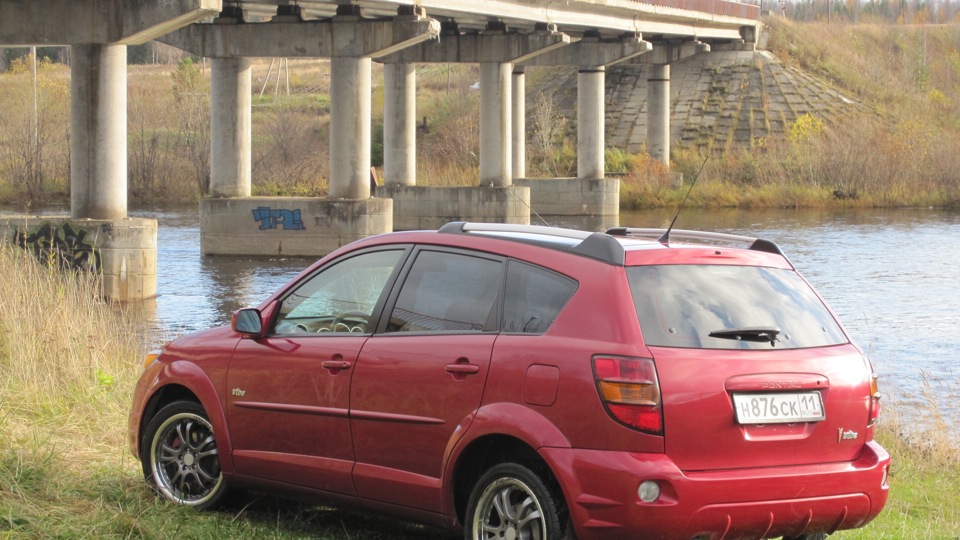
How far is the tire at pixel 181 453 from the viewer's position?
7.41 meters

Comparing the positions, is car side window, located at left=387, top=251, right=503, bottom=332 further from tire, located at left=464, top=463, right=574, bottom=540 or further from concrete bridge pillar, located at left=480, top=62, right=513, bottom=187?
concrete bridge pillar, located at left=480, top=62, right=513, bottom=187

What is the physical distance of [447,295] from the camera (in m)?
6.45

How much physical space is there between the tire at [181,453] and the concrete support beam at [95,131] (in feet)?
59.7

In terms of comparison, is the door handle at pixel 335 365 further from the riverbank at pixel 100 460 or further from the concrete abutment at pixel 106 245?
the concrete abutment at pixel 106 245

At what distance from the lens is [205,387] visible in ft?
24.0

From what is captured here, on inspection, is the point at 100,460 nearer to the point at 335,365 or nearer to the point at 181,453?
the point at 181,453

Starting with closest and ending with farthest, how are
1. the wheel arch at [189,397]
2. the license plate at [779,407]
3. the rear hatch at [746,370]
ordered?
the rear hatch at [746,370] < the license plate at [779,407] < the wheel arch at [189,397]

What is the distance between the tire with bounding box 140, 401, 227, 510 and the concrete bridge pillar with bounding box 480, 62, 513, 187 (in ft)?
123

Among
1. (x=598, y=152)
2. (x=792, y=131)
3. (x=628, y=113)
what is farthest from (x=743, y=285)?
(x=628, y=113)

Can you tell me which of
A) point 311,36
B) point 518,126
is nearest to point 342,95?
point 311,36

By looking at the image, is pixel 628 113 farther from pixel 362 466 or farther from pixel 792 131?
pixel 362 466

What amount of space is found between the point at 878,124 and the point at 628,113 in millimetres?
11739

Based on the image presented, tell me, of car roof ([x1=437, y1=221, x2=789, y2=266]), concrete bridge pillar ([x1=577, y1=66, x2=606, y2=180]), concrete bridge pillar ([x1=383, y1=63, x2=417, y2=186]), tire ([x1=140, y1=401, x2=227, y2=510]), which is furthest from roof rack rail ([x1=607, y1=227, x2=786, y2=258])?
concrete bridge pillar ([x1=577, y1=66, x2=606, y2=180])

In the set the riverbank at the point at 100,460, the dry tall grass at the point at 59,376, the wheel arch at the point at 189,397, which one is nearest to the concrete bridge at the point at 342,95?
the dry tall grass at the point at 59,376
